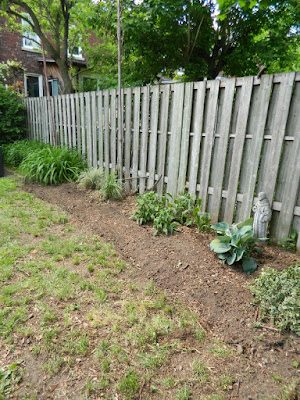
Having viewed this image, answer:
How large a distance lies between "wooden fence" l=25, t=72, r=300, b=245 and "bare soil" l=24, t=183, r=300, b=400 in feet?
1.96

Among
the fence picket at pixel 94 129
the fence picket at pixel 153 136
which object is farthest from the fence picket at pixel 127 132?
the fence picket at pixel 94 129

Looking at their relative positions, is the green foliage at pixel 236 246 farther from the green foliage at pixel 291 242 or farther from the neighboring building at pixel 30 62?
the neighboring building at pixel 30 62

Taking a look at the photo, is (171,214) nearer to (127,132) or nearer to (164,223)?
(164,223)

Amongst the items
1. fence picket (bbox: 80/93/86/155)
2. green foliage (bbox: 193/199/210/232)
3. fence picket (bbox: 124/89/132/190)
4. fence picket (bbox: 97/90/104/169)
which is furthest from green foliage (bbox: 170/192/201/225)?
fence picket (bbox: 80/93/86/155)

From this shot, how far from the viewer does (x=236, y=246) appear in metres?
2.55

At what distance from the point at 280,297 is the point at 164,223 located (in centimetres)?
165

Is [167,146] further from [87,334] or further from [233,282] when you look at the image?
[87,334]

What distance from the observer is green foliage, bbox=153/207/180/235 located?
10.8 feet

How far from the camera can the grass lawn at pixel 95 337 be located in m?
1.54

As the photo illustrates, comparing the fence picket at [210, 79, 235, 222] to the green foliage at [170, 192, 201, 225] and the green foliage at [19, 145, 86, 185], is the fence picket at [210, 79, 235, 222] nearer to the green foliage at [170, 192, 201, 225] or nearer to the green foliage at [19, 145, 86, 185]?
the green foliage at [170, 192, 201, 225]

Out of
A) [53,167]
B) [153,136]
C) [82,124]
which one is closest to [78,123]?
[82,124]

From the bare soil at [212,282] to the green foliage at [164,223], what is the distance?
0.09 m

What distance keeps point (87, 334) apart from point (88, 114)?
16.1 feet

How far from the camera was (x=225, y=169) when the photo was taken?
338 cm
